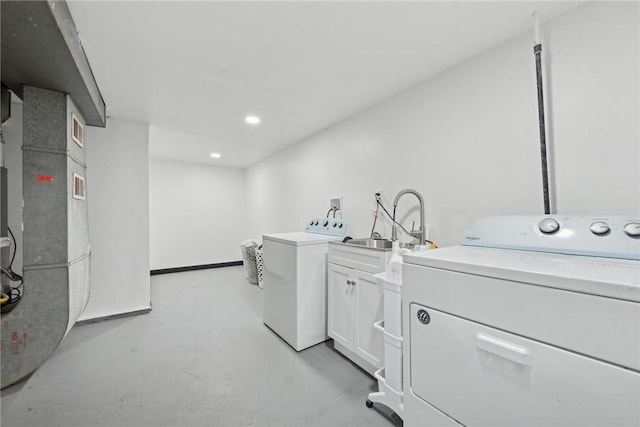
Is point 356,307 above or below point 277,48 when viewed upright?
below

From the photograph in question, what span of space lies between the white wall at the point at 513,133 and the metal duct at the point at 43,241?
238 cm

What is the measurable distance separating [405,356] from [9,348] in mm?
2552

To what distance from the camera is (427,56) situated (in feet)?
5.57

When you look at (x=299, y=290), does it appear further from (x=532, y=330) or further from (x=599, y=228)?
(x=599, y=228)

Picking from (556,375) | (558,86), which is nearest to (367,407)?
(556,375)

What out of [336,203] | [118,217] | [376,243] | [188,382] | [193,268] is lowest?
[188,382]

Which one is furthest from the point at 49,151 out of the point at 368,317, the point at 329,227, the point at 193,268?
the point at 193,268

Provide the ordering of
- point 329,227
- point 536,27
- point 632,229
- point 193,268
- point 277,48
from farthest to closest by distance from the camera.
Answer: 1. point 193,268
2. point 329,227
3. point 277,48
4. point 536,27
5. point 632,229

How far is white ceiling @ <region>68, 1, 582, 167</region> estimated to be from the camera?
4.32 ft

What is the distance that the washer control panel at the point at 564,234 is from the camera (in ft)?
3.19

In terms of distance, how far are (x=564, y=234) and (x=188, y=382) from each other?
2372 mm

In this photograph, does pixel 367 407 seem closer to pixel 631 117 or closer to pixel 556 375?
pixel 556 375

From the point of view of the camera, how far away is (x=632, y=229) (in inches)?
38.1

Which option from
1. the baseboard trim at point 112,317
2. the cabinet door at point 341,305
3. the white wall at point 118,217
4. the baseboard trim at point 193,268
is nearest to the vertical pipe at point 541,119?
the cabinet door at point 341,305
